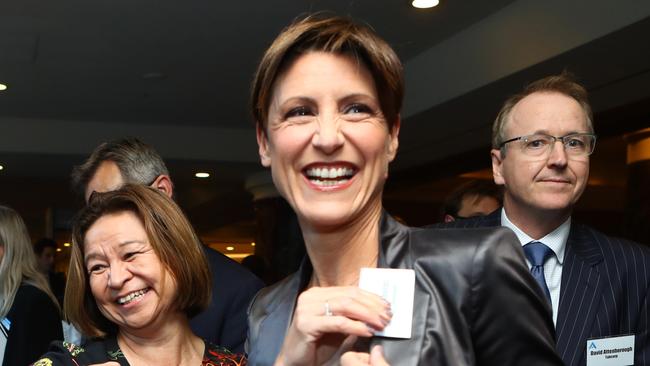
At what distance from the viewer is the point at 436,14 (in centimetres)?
583

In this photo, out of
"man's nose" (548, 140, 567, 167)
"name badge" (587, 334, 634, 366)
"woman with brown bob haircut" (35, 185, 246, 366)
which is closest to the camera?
"woman with brown bob haircut" (35, 185, 246, 366)

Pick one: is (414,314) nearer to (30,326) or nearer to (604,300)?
(604,300)

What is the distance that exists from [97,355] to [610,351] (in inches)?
49.4

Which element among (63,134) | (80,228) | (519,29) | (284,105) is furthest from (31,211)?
(284,105)

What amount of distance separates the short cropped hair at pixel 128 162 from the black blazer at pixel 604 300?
54.5 inches

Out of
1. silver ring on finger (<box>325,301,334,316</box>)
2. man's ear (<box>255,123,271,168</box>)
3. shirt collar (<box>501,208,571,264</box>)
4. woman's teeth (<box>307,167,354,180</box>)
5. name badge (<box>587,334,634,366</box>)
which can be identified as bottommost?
silver ring on finger (<box>325,301,334,316</box>)

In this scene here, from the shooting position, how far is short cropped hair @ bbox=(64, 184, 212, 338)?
2049 millimetres

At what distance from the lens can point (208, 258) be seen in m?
2.65

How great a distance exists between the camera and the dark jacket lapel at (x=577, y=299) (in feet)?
7.15

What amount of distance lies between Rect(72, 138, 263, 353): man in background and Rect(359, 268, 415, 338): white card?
1180 millimetres

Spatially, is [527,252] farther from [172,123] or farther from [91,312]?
[172,123]

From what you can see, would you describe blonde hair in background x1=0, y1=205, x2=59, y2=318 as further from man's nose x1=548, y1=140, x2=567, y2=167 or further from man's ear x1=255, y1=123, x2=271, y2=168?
man's ear x1=255, y1=123, x2=271, y2=168

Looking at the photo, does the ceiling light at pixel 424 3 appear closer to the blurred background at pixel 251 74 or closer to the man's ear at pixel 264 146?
the blurred background at pixel 251 74

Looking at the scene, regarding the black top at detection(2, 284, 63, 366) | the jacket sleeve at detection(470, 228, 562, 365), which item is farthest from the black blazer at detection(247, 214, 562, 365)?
the black top at detection(2, 284, 63, 366)
